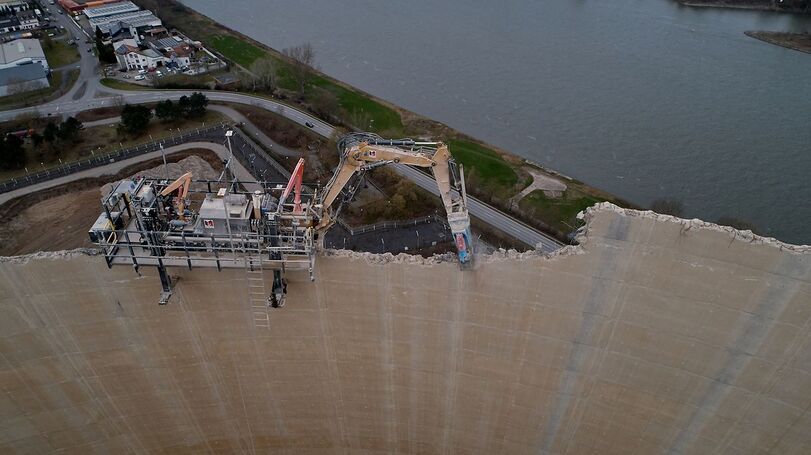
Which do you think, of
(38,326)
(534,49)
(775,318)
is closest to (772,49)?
(534,49)

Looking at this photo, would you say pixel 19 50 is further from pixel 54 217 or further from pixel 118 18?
pixel 54 217

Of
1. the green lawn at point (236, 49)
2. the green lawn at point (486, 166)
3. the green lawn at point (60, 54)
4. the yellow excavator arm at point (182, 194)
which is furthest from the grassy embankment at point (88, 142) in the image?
the yellow excavator arm at point (182, 194)

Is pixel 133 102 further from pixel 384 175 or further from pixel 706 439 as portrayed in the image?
pixel 706 439

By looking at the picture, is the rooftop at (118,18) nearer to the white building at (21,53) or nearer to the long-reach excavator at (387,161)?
the white building at (21,53)

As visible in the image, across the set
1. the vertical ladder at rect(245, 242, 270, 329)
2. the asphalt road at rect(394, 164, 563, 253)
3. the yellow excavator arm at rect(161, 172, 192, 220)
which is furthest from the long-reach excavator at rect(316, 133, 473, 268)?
the asphalt road at rect(394, 164, 563, 253)

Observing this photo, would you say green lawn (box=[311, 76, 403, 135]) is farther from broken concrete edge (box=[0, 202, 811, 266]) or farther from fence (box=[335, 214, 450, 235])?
broken concrete edge (box=[0, 202, 811, 266])
